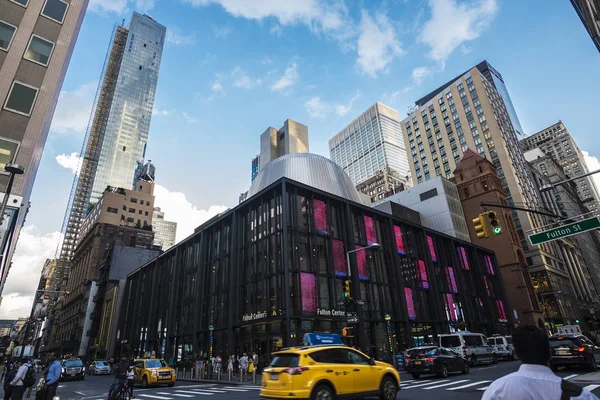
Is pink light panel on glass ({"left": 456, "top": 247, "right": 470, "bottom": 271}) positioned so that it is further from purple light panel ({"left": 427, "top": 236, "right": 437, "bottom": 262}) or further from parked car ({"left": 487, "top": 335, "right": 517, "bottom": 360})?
parked car ({"left": 487, "top": 335, "right": 517, "bottom": 360})

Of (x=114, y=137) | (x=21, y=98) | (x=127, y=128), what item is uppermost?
(x=127, y=128)

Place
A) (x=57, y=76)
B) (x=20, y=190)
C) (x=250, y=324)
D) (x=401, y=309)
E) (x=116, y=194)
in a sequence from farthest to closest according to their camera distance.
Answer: (x=116, y=194) < (x=401, y=309) < (x=250, y=324) < (x=57, y=76) < (x=20, y=190)

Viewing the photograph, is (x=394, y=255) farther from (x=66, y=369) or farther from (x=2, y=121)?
(x=2, y=121)

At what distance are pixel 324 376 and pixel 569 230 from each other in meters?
14.7

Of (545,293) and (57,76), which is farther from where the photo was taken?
(545,293)

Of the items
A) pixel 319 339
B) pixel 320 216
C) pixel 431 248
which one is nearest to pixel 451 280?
pixel 431 248

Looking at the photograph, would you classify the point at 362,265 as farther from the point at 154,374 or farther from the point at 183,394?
the point at 183,394

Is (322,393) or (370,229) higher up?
(370,229)

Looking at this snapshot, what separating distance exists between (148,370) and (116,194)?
3922 inches

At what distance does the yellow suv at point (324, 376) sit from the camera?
10.2 metres

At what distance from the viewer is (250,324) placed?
36219 millimetres

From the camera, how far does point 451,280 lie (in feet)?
175

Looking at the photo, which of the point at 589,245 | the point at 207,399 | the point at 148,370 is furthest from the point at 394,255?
the point at 589,245

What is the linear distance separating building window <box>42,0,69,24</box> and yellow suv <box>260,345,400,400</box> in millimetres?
24603
